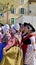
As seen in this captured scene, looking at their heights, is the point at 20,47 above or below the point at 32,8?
below

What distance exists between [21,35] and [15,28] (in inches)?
4.8

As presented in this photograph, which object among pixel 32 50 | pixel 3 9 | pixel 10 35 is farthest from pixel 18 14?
pixel 32 50

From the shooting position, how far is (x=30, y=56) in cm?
304

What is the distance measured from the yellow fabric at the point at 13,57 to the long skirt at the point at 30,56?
8cm

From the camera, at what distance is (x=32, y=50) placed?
3.01 m

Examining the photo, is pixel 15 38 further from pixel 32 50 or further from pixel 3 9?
pixel 3 9

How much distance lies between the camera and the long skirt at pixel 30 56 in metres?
3.00

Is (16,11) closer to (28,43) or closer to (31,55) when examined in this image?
(28,43)

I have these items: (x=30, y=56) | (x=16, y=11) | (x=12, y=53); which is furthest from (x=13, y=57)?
(x=16, y=11)

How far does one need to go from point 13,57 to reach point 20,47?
0.15 m

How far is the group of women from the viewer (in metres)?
3.01

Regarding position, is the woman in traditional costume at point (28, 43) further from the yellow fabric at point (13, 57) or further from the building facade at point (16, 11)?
the building facade at point (16, 11)

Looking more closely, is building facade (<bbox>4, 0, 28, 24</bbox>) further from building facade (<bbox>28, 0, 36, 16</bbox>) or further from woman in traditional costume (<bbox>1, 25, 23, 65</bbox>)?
woman in traditional costume (<bbox>1, 25, 23, 65</bbox>)

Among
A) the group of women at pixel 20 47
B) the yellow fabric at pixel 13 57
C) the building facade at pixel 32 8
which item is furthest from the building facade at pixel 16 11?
the yellow fabric at pixel 13 57
